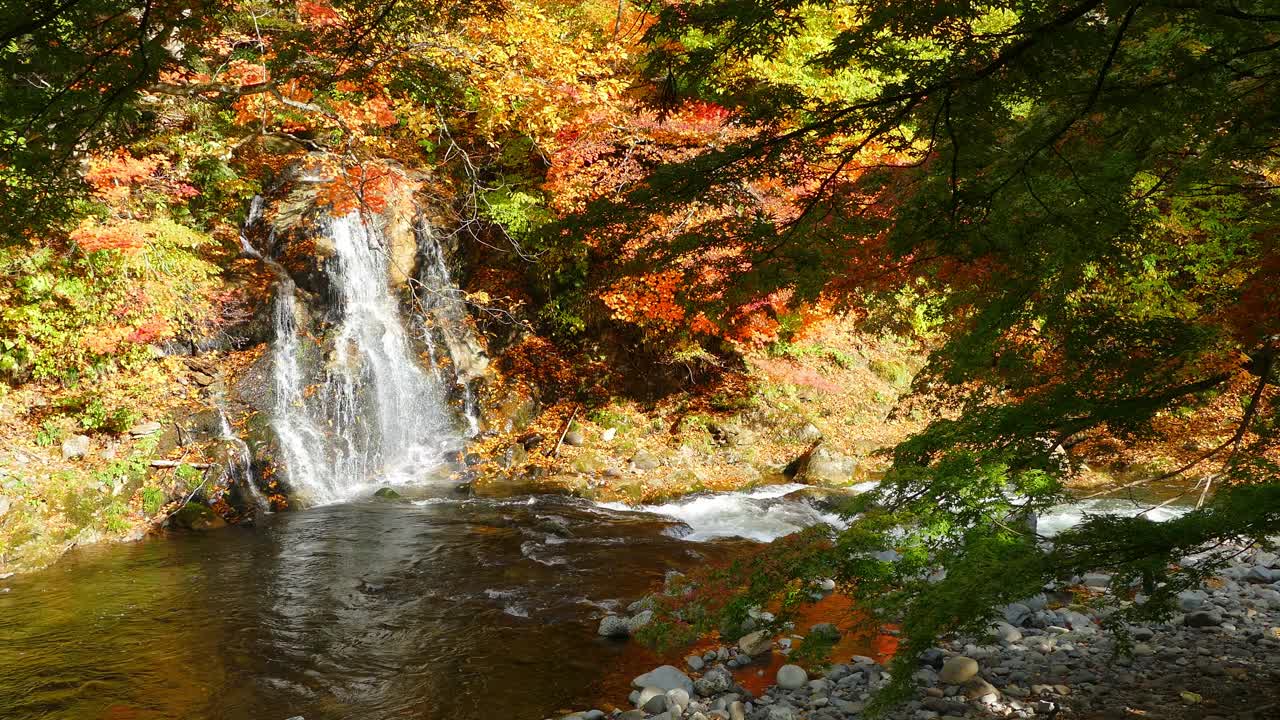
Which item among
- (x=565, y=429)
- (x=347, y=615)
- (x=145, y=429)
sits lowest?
(x=347, y=615)

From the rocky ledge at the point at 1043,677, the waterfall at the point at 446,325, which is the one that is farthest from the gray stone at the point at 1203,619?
the waterfall at the point at 446,325

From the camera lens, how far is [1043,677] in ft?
15.8

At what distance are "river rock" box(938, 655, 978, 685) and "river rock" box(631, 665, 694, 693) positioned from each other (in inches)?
67.9

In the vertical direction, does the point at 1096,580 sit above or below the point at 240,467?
below

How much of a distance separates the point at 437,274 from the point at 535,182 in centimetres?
278

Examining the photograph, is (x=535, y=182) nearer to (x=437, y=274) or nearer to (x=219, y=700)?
(x=437, y=274)

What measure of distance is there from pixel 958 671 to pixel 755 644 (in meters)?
1.51

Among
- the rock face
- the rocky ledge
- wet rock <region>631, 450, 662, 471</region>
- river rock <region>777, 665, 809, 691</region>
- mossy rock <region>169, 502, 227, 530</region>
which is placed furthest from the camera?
wet rock <region>631, 450, 662, 471</region>

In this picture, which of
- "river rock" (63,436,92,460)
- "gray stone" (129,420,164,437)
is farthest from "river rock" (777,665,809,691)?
"river rock" (63,436,92,460)

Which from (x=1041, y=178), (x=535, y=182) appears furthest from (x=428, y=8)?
(x=535, y=182)

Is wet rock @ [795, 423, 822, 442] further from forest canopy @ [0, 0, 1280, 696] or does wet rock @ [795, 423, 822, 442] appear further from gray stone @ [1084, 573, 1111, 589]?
forest canopy @ [0, 0, 1280, 696]

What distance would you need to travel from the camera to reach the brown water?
5.28 m

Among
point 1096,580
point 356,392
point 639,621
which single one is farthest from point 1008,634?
point 356,392

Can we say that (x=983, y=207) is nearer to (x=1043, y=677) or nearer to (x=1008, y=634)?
(x=1043, y=677)
